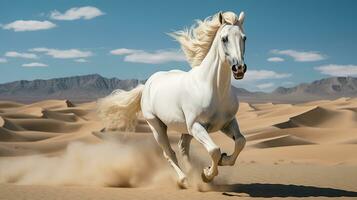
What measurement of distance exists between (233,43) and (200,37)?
1.22m

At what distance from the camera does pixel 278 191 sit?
9484 mm

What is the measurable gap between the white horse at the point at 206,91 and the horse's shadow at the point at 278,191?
0.92 metres

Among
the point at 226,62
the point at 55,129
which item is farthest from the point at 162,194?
the point at 55,129

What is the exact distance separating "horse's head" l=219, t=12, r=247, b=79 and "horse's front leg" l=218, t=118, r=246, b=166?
1.06 metres

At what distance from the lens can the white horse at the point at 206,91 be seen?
7.94 meters

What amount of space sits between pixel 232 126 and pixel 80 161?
505 centimetres

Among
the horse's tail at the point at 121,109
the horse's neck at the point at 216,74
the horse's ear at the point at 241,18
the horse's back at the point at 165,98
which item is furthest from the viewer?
the horse's tail at the point at 121,109

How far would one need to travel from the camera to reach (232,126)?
8.34 meters

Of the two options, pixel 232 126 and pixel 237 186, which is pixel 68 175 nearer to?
pixel 237 186

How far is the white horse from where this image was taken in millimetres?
7938

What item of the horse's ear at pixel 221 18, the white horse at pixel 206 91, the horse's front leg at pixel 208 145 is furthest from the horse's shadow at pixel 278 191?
the horse's ear at pixel 221 18

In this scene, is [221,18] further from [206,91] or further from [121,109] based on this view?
[121,109]

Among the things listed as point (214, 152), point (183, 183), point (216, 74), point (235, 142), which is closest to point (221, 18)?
point (216, 74)

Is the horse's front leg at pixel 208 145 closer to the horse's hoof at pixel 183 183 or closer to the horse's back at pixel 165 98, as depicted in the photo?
the horse's back at pixel 165 98
